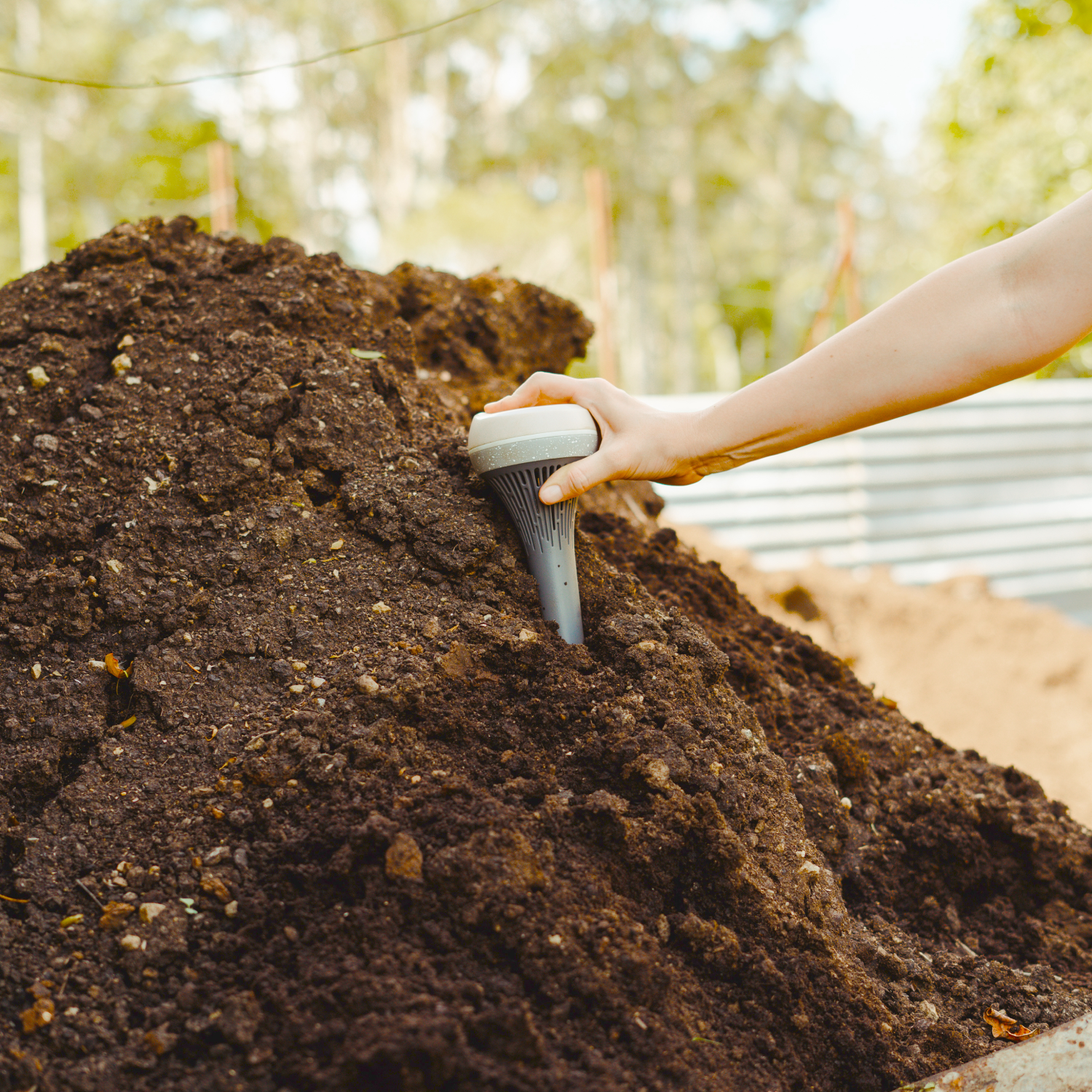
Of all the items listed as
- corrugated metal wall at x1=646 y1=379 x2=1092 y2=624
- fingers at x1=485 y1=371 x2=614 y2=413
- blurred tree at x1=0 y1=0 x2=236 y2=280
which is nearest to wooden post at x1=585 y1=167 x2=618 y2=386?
corrugated metal wall at x1=646 y1=379 x2=1092 y2=624

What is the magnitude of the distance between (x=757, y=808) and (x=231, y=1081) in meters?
0.74

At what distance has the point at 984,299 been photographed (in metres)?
1.16

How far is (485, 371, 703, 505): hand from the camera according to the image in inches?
48.1

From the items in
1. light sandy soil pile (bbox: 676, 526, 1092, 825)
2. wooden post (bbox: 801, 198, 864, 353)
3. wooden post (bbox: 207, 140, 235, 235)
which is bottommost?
light sandy soil pile (bbox: 676, 526, 1092, 825)

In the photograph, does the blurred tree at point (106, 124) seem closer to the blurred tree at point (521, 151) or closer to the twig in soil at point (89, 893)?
the blurred tree at point (521, 151)

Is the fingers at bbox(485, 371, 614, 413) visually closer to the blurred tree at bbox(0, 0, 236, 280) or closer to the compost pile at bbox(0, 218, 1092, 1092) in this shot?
the compost pile at bbox(0, 218, 1092, 1092)

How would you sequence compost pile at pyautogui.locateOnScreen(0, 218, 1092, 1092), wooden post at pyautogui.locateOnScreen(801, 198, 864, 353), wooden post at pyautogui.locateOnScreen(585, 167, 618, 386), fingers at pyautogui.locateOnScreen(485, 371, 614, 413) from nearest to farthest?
compost pile at pyautogui.locateOnScreen(0, 218, 1092, 1092)
fingers at pyautogui.locateOnScreen(485, 371, 614, 413)
wooden post at pyautogui.locateOnScreen(585, 167, 618, 386)
wooden post at pyautogui.locateOnScreen(801, 198, 864, 353)

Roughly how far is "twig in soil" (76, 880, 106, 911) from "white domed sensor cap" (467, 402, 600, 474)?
76cm

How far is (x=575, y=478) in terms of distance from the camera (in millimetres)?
1214

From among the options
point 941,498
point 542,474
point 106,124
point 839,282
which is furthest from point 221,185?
point 106,124

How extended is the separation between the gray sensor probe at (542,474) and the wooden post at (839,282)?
4.97 m

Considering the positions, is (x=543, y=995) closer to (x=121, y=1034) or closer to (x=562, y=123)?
(x=121, y=1034)

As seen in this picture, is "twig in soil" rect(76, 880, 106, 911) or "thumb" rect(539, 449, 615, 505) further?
"thumb" rect(539, 449, 615, 505)

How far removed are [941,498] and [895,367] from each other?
484cm
